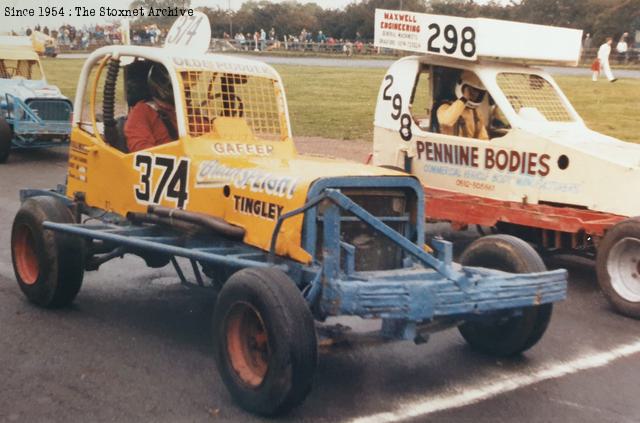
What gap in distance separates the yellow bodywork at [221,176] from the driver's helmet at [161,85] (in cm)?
50

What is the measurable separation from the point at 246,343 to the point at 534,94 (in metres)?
5.75

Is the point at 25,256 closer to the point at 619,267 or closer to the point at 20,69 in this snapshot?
the point at 619,267

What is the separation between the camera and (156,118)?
7223mm

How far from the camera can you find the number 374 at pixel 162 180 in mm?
6621

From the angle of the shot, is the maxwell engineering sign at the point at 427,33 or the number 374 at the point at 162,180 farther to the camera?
the maxwell engineering sign at the point at 427,33

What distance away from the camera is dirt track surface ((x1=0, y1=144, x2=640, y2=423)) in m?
5.43

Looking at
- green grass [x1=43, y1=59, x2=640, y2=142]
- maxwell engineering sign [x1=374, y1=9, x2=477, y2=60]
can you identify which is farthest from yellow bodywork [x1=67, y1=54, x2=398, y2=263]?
green grass [x1=43, y1=59, x2=640, y2=142]

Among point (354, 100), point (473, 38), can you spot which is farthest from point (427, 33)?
point (354, 100)

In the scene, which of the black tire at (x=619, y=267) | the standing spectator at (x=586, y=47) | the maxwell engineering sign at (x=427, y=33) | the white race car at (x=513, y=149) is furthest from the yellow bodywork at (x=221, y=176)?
the standing spectator at (x=586, y=47)

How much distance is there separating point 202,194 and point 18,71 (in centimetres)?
1313

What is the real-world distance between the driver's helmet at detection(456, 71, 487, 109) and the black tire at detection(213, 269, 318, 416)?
5.33 metres

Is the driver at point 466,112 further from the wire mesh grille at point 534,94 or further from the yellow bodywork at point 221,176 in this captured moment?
the yellow bodywork at point 221,176

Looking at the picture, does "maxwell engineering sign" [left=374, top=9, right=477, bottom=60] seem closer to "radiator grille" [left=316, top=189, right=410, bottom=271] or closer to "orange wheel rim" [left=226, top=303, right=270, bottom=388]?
"radiator grille" [left=316, top=189, right=410, bottom=271]

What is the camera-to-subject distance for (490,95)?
9766mm
